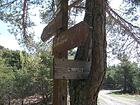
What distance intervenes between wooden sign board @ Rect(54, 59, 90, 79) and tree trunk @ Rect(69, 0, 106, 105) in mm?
323

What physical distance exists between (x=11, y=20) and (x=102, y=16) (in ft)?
13.8

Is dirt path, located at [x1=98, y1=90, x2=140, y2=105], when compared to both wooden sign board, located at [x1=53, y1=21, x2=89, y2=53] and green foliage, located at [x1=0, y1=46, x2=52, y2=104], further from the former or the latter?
wooden sign board, located at [x1=53, y1=21, x2=89, y2=53]

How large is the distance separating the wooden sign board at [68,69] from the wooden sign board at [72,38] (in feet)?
0.80

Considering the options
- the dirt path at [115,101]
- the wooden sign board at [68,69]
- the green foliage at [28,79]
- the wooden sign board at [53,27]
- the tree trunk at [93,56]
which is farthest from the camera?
the dirt path at [115,101]

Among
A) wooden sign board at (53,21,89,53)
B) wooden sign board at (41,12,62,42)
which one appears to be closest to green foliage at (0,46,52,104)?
wooden sign board at (41,12,62,42)

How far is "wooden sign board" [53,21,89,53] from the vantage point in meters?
5.45

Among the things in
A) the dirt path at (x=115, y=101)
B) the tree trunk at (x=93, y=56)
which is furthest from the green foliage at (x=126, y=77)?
the tree trunk at (x=93, y=56)

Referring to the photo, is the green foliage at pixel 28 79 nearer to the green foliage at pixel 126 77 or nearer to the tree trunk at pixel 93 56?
the green foliage at pixel 126 77

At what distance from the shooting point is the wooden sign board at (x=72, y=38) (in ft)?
17.9

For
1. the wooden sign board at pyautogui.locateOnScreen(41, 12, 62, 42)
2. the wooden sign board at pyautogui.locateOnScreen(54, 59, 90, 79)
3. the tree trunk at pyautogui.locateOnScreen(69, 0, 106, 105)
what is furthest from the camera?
the tree trunk at pyautogui.locateOnScreen(69, 0, 106, 105)

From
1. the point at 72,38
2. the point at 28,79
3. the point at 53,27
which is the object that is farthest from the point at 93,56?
the point at 28,79

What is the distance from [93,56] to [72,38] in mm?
1062

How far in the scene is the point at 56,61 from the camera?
581cm

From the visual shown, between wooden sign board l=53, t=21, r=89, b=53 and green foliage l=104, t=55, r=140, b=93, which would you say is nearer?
wooden sign board l=53, t=21, r=89, b=53
